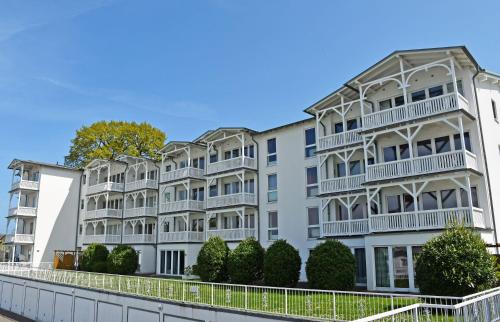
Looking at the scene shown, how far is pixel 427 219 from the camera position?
20828mm

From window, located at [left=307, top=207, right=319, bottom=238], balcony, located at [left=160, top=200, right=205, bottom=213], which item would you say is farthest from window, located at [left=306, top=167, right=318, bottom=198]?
balcony, located at [left=160, top=200, right=205, bottom=213]

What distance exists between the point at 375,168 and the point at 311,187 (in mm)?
6799

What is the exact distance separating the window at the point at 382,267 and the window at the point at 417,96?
8.81 m

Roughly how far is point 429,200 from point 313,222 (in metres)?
8.26

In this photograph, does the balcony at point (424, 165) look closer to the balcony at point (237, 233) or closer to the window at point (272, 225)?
the window at point (272, 225)

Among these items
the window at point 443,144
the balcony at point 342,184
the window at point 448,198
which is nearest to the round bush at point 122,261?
the balcony at point 342,184

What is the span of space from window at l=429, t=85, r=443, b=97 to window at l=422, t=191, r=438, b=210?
549cm

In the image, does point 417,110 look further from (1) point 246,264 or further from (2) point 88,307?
(2) point 88,307

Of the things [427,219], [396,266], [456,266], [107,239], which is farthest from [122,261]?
[456,266]

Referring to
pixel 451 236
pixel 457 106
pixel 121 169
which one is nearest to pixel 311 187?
pixel 457 106

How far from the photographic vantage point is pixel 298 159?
30750mm

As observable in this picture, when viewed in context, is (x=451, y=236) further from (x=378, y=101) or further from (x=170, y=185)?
(x=170, y=185)

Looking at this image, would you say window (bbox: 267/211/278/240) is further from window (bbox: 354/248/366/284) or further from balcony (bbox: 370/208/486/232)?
balcony (bbox: 370/208/486/232)

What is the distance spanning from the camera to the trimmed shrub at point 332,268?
2031 cm
